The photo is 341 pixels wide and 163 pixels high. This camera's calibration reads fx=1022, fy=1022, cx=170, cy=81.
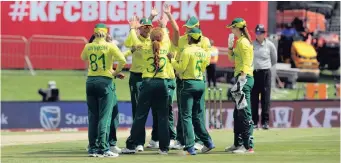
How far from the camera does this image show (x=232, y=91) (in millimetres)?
16328

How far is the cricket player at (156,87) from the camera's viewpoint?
1595cm

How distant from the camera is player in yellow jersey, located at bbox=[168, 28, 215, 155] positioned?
1598cm

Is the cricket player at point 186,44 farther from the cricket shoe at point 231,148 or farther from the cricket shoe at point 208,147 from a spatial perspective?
the cricket shoe at point 231,148

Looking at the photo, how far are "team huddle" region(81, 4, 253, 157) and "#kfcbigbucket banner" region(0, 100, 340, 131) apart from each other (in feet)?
30.0

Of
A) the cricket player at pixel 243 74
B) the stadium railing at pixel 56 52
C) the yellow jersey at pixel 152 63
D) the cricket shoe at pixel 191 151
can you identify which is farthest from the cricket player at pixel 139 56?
the stadium railing at pixel 56 52

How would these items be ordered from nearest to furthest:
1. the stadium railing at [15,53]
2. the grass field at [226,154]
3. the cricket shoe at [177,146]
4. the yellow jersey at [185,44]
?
the grass field at [226,154] < the yellow jersey at [185,44] < the cricket shoe at [177,146] < the stadium railing at [15,53]

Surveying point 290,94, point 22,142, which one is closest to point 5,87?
point 290,94

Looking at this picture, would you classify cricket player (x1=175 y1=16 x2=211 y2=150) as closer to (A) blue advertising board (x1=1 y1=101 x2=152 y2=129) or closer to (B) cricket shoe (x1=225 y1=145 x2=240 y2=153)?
(B) cricket shoe (x1=225 y1=145 x2=240 y2=153)

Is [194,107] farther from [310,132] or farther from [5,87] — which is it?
[5,87]

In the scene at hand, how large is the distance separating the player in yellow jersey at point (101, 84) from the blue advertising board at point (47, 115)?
969 centimetres

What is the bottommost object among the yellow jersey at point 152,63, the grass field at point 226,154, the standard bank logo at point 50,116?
the standard bank logo at point 50,116

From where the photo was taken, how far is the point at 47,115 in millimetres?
26078

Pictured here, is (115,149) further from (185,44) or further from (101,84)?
(185,44)

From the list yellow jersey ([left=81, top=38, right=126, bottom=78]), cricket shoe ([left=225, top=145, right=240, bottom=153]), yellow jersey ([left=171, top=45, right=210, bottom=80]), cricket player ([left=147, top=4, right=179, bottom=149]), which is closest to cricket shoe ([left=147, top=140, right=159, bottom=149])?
cricket player ([left=147, top=4, right=179, bottom=149])
